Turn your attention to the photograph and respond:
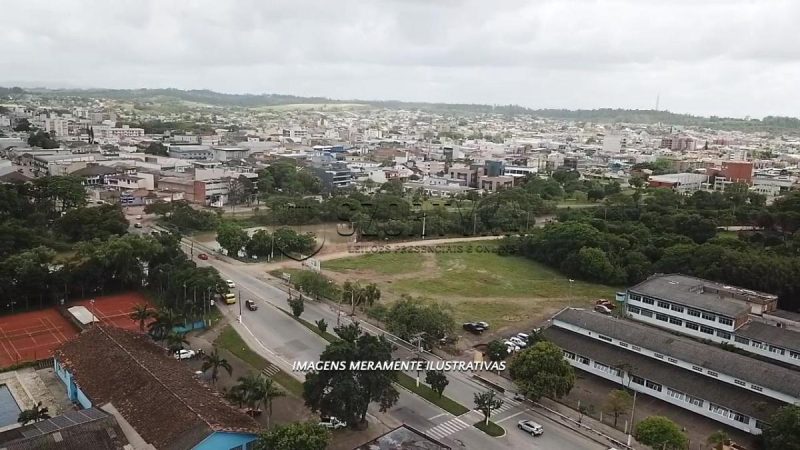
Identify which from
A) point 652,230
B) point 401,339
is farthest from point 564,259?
point 401,339

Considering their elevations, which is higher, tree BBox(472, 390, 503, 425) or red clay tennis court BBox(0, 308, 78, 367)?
tree BBox(472, 390, 503, 425)

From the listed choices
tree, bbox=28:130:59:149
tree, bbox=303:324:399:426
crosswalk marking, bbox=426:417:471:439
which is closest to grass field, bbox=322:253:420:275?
crosswalk marking, bbox=426:417:471:439

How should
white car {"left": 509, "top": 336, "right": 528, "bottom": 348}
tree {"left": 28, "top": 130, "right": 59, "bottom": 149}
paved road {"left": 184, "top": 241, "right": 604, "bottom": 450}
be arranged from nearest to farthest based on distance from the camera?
paved road {"left": 184, "top": 241, "right": 604, "bottom": 450} → white car {"left": 509, "top": 336, "right": 528, "bottom": 348} → tree {"left": 28, "top": 130, "right": 59, "bottom": 149}

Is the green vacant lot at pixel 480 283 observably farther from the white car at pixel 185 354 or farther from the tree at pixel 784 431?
the tree at pixel 784 431

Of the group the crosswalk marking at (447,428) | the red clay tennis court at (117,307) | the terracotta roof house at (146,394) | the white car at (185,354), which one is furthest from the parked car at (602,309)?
the red clay tennis court at (117,307)

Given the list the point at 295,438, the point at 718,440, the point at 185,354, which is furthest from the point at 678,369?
the point at 185,354

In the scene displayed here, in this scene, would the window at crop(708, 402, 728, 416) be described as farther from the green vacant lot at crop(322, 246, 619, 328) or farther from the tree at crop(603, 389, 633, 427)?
the green vacant lot at crop(322, 246, 619, 328)

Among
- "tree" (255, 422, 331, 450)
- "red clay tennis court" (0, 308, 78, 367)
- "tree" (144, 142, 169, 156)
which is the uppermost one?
"tree" (144, 142, 169, 156)
